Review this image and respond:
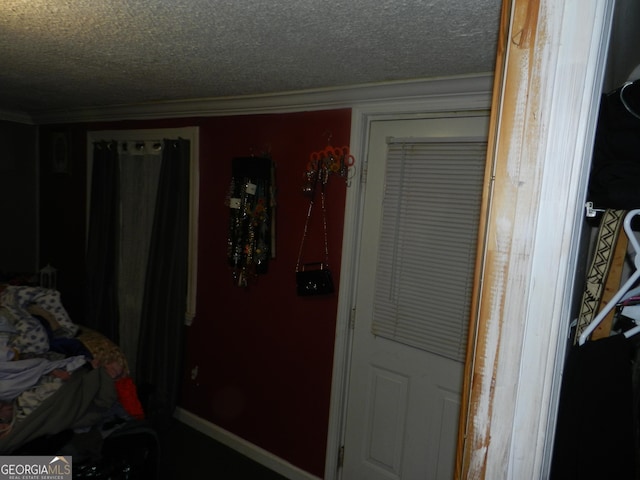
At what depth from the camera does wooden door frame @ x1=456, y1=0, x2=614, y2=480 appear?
50cm

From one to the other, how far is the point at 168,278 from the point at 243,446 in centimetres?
136

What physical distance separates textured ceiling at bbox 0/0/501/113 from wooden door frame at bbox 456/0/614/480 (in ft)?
2.63

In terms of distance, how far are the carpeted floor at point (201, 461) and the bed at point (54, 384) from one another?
663 millimetres

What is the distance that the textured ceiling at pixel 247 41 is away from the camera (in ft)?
4.19

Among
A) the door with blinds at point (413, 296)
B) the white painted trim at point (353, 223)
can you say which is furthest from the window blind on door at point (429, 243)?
the white painted trim at point (353, 223)

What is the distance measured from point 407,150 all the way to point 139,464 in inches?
82.7

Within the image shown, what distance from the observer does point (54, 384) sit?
1957 mm

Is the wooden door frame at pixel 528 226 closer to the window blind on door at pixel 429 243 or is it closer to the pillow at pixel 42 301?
the window blind on door at pixel 429 243

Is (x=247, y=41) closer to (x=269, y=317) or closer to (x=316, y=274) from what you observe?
(x=316, y=274)

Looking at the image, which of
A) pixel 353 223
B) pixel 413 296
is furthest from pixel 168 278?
pixel 413 296

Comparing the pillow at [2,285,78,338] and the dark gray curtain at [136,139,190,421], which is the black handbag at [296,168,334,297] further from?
the pillow at [2,285,78,338]

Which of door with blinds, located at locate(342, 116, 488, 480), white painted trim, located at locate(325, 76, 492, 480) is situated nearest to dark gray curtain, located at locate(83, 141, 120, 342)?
white painted trim, located at locate(325, 76, 492, 480)

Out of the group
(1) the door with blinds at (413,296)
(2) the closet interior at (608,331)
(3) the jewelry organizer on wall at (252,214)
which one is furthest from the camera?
(3) the jewelry organizer on wall at (252,214)

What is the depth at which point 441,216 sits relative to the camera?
2041 mm
